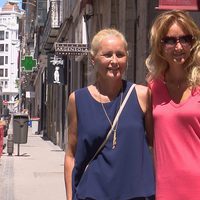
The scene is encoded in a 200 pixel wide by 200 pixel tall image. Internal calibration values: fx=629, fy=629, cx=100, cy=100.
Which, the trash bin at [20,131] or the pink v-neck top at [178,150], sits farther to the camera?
the trash bin at [20,131]

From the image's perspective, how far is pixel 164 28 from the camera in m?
3.25

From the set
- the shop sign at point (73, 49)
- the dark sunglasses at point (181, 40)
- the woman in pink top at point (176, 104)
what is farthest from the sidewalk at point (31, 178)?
the dark sunglasses at point (181, 40)

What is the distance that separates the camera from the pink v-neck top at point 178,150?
3066 mm

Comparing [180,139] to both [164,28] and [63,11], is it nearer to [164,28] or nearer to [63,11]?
[164,28]

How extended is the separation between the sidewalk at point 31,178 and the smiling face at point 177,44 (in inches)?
300

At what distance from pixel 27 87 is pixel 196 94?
77192mm

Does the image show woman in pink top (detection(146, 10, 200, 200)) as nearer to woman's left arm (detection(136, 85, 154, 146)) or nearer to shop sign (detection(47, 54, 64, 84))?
woman's left arm (detection(136, 85, 154, 146))

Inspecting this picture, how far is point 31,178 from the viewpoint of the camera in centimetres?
1398

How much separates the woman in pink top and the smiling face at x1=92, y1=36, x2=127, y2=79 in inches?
6.0

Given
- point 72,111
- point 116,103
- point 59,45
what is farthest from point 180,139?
point 59,45

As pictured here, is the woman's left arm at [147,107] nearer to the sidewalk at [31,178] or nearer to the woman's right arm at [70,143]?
the woman's right arm at [70,143]

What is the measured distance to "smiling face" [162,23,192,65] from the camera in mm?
3238

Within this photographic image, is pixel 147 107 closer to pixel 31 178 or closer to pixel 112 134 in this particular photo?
pixel 112 134

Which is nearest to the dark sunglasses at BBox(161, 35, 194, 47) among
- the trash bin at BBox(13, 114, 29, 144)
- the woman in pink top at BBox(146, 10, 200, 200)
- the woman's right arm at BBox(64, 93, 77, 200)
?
the woman in pink top at BBox(146, 10, 200, 200)
